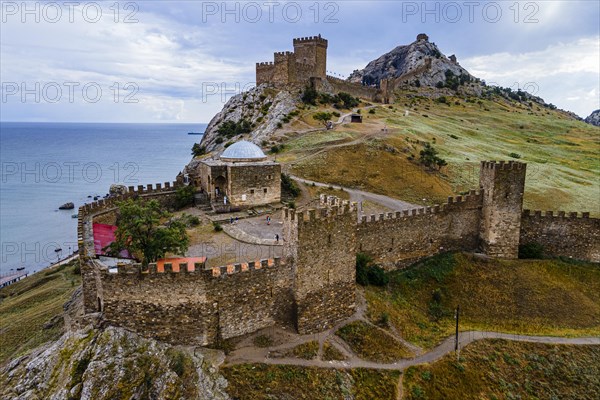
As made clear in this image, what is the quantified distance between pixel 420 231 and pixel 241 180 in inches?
651

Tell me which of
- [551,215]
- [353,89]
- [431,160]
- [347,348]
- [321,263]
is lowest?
[347,348]

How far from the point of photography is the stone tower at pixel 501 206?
29.0 m

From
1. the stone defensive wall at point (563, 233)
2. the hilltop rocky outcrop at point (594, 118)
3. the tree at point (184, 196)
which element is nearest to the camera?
the stone defensive wall at point (563, 233)

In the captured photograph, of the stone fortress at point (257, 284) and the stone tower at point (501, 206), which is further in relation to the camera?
the stone tower at point (501, 206)

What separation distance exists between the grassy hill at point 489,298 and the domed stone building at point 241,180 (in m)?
15.7

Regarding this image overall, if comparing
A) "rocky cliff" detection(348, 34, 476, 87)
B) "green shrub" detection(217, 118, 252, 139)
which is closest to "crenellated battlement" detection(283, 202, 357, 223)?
"green shrub" detection(217, 118, 252, 139)

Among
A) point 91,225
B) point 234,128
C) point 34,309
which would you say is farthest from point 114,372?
point 234,128

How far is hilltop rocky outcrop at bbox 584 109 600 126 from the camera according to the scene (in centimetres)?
17818

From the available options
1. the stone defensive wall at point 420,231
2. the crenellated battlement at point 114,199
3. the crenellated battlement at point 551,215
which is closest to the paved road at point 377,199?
the stone defensive wall at point 420,231

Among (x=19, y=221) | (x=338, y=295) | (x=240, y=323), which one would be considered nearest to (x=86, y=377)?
(x=240, y=323)

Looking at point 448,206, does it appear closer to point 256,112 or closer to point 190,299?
point 190,299

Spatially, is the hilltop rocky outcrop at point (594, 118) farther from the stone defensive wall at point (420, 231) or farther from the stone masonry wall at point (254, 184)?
the stone masonry wall at point (254, 184)

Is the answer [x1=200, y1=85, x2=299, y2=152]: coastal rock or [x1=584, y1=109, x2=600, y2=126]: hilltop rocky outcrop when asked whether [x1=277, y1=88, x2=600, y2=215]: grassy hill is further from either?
[x1=584, y1=109, x2=600, y2=126]: hilltop rocky outcrop

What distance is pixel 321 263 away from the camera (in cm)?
2062
